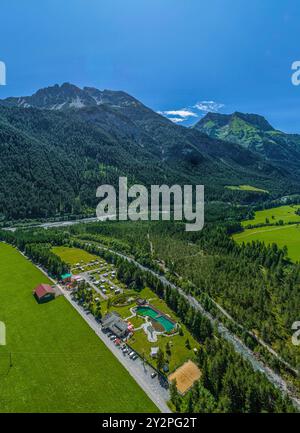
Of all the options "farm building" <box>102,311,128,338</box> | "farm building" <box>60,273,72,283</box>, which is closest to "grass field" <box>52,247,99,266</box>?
"farm building" <box>60,273,72,283</box>

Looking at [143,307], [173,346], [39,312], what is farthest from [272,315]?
[39,312]

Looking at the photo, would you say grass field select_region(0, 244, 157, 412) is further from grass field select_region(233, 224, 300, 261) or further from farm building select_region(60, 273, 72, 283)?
grass field select_region(233, 224, 300, 261)

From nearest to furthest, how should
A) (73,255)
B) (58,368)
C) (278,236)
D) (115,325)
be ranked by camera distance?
1. (58,368)
2. (115,325)
3. (73,255)
4. (278,236)

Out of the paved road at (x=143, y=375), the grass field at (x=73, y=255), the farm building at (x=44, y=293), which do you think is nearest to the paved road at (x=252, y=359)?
the paved road at (x=143, y=375)

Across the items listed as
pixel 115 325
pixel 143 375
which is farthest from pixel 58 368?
pixel 143 375

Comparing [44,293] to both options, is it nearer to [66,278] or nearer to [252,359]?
[66,278]

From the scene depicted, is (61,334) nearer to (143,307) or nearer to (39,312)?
(39,312)
